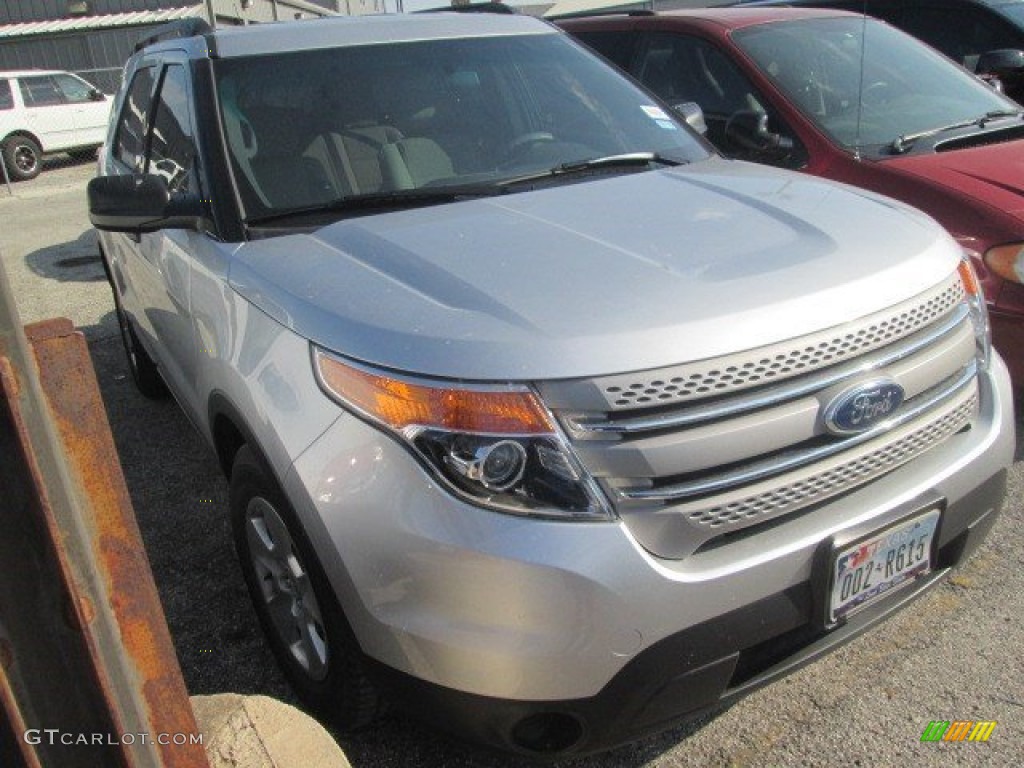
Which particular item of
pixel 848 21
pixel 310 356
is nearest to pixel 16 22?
pixel 848 21

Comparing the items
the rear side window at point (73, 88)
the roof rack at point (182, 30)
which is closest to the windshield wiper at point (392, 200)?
the roof rack at point (182, 30)

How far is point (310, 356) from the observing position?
1971mm

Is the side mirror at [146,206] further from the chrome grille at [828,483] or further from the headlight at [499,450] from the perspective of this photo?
the chrome grille at [828,483]

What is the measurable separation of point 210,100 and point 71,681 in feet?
7.09

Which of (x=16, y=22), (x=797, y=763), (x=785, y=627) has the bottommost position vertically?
(x=16, y=22)

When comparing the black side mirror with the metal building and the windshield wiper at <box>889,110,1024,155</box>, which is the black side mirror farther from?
the metal building

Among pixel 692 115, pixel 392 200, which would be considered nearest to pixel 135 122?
pixel 392 200

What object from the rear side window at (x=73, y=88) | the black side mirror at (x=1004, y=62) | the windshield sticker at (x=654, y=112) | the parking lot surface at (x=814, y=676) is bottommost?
the rear side window at (x=73, y=88)

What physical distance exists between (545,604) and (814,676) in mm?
1149

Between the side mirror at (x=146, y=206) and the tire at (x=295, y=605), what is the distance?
77cm

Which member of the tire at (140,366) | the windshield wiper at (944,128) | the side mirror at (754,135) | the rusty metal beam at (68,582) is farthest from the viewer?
the tire at (140,366)

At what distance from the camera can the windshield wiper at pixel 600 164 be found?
111 inches

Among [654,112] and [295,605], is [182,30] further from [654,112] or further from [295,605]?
[295,605]

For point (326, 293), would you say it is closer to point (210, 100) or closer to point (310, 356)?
point (310, 356)
